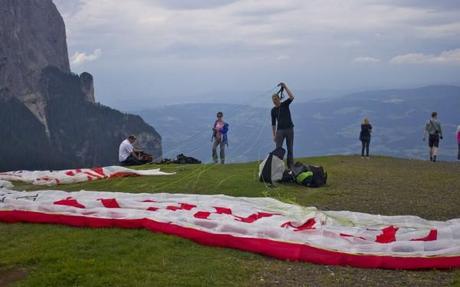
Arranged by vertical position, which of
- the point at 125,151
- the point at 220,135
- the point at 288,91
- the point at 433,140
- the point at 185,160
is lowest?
the point at 185,160

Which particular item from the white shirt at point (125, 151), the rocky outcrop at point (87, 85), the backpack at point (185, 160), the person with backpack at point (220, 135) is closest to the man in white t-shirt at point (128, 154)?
the white shirt at point (125, 151)

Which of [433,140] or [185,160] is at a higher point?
[433,140]

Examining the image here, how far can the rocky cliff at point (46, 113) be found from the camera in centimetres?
13875

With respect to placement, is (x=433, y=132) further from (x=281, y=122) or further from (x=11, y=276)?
(x=11, y=276)

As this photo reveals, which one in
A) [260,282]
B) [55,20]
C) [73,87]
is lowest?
[260,282]

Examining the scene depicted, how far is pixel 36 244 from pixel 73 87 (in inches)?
6330

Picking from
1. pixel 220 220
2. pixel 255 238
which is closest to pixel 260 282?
pixel 255 238

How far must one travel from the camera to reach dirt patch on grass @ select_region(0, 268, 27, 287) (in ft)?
25.0

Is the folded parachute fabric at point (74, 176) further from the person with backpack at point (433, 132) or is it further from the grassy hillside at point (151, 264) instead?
the person with backpack at point (433, 132)

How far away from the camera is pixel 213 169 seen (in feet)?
71.9

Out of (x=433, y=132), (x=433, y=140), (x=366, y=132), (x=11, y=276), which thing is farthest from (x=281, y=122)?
(x=433, y=140)

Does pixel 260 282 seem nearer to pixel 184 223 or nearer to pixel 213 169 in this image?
pixel 184 223

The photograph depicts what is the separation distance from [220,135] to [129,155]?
416 centimetres

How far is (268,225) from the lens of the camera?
34.1 feet
